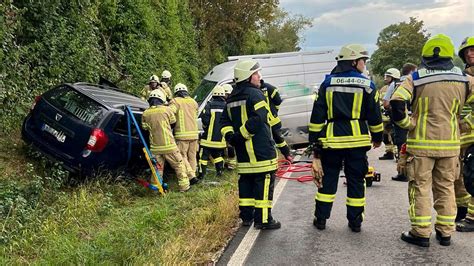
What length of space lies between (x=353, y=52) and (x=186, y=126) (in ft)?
13.4

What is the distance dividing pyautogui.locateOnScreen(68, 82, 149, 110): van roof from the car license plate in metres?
0.74

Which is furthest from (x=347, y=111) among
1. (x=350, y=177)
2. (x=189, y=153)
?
(x=189, y=153)

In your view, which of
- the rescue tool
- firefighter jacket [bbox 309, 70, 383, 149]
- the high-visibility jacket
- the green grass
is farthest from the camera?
the high-visibility jacket

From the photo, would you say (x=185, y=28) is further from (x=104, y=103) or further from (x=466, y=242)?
(x=466, y=242)

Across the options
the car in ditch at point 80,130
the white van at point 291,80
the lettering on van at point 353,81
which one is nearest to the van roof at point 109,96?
the car in ditch at point 80,130

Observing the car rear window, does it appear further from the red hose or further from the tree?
the tree

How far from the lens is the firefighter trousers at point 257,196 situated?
555 centimetres

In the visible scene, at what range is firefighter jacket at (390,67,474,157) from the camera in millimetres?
4832

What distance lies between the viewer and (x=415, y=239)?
16.2 feet

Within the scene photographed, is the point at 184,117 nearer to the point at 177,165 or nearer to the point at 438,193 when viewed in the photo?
the point at 177,165

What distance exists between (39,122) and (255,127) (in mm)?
3651

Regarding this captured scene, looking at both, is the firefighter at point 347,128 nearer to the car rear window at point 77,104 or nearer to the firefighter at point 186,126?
the car rear window at point 77,104

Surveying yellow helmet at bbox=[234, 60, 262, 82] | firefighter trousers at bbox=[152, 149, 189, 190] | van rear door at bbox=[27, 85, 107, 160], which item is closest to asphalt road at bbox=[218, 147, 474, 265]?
yellow helmet at bbox=[234, 60, 262, 82]

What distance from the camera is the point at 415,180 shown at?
496 centimetres
